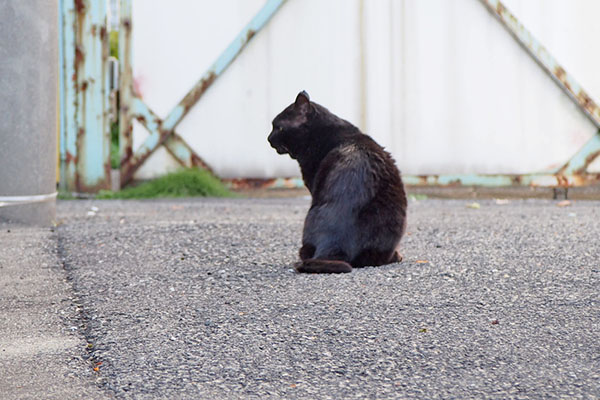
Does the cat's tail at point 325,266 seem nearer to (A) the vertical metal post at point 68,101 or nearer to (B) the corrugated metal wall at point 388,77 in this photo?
(B) the corrugated metal wall at point 388,77

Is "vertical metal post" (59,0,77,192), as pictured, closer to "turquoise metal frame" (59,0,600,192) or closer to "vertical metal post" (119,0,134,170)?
"turquoise metal frame" (59,0,600,192)

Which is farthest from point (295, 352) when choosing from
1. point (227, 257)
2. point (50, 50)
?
point (50, 50)

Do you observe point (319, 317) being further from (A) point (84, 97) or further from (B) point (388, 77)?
(A) point (84, 97)

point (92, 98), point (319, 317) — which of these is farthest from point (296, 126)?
point (92, 98)

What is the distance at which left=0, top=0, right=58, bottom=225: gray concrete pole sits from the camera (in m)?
5.56

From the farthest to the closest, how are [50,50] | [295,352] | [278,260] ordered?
[50,50]
[278,260]
[295,352]

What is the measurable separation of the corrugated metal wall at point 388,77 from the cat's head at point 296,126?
3.47 metres

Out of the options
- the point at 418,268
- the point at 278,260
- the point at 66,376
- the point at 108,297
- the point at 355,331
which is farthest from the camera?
the point at 278,260

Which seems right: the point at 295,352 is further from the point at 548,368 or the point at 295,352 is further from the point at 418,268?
the point at 418,268

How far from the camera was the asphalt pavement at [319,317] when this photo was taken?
8.55 feet

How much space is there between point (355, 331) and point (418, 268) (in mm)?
1257

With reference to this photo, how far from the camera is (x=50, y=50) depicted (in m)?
5.79

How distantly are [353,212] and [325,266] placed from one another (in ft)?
1.05

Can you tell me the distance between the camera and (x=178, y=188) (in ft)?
26.9
